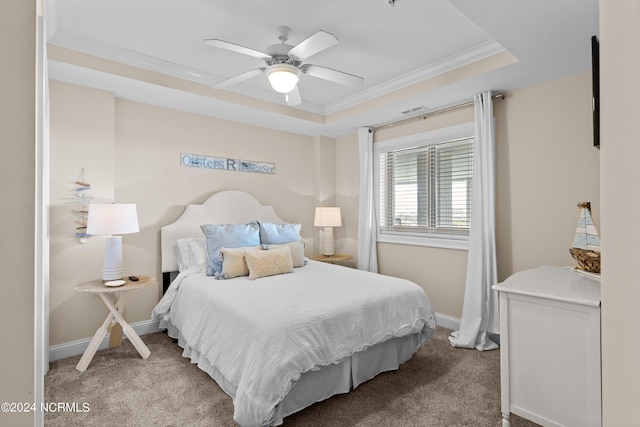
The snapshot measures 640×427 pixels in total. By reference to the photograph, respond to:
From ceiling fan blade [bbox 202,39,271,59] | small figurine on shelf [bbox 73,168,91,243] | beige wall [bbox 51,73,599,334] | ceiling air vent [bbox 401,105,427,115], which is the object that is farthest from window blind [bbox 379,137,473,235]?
small figurine on shelf [bbox 73,168,91,243]

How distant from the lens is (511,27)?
2.06 m

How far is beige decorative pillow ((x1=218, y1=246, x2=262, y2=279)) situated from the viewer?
2959mm

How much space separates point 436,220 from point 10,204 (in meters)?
3.64

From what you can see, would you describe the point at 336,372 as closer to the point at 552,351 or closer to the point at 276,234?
the point at 552,351

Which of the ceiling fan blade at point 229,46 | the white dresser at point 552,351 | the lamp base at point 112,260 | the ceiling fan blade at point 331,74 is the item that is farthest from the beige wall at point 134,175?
the white dresser at point 552,351

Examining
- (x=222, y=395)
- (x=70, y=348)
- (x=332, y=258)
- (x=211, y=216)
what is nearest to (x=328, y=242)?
(x=332, y=258)

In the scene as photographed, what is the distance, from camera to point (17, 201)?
0.93 m

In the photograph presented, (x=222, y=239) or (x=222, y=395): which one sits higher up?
(x=222, y=239)

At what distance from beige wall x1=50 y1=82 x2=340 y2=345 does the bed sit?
277 mm

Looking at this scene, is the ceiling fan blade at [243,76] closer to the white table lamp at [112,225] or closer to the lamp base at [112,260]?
the white table lamp at [112,225]

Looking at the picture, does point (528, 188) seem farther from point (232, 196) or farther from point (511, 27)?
point (232, 196)

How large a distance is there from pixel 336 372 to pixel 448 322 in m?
1.91

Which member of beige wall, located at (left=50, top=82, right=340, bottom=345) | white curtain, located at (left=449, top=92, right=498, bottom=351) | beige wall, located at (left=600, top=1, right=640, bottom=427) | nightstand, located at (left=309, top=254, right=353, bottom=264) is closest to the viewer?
beige wall, located at (left=600, top=1, right=640, bottom=427)

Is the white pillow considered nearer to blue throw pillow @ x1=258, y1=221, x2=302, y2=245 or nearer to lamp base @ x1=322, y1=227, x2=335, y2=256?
blue throw pillow @ x1=258, y1=221, x2=302, y2=245
